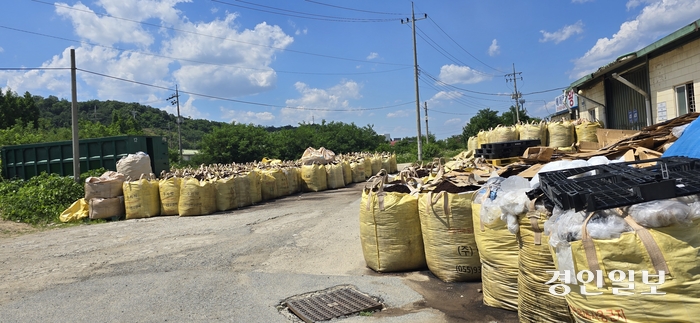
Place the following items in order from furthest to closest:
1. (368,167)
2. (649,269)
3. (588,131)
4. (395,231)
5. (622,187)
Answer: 1. (368,167)
2. (588,131)
3. (395,231)
4. (622,187)
5. (649,269)

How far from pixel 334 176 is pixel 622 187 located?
14.2m

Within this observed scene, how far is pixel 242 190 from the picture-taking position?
11.8m

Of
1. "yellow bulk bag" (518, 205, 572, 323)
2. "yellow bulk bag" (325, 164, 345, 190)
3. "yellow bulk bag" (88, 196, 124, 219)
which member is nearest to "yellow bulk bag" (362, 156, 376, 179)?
"yellow bulk bag" (325, 164, 345, 190)

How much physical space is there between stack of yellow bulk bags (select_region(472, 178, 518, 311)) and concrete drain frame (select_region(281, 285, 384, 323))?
94 cm

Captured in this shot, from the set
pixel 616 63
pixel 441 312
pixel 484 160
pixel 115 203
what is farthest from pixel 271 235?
pixel 616 63

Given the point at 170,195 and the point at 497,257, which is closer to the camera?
the point at 497,257

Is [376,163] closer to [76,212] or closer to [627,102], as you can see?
[627,102]

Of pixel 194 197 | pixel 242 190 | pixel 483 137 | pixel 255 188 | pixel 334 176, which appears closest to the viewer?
pixel 194 197

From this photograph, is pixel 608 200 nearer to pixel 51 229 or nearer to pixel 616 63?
pixel 616 63

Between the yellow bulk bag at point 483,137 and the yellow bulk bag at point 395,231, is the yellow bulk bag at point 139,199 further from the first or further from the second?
the yellow bulk bag at point 483,137

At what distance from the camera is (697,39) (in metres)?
7.44

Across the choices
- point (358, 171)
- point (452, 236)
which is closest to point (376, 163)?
point (358, 171)

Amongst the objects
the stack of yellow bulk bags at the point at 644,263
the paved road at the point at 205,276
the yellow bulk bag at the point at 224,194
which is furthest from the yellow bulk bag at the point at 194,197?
the stack of yellow bulk bags at the point at 644,263

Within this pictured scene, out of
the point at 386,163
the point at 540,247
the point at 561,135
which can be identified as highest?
the point at 561,135
